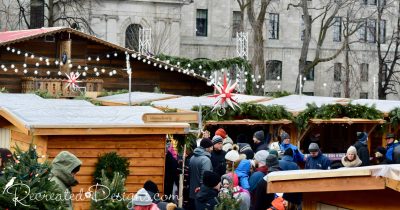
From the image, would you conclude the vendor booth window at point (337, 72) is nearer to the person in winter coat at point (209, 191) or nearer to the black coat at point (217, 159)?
the black coat at point (217, 159)

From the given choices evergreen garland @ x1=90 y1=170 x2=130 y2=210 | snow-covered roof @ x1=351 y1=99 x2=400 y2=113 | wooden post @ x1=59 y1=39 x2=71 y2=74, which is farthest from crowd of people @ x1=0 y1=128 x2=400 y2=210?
wooden post @ x1=59 y1=39 x2=71 y2=74

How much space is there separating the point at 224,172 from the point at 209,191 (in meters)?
2.25

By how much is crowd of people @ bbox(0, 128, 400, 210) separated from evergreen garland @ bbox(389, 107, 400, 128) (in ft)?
20.2

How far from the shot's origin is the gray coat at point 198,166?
52.2ft

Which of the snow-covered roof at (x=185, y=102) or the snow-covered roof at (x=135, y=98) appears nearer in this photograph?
the snow-covered roof at (x=185, y=102)

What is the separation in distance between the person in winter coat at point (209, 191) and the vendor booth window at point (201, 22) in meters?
46.9

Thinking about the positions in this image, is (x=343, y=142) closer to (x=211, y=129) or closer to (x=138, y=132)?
(x=211, y=129)

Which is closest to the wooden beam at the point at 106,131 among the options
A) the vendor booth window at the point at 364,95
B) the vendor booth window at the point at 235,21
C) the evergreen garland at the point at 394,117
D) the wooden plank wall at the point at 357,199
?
the wooden plank wall at the point at 357,199

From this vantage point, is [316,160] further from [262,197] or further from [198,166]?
[262,197]

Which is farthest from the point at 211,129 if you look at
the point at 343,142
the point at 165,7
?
the point at 165,7

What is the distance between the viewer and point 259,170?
15203mm

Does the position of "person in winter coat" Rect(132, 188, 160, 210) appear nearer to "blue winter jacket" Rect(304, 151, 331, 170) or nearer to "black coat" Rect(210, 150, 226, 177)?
"black coat" Rect(210, 150, 226, 177)

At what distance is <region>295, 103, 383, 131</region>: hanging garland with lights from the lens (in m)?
25.6

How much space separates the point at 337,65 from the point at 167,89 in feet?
88.1
